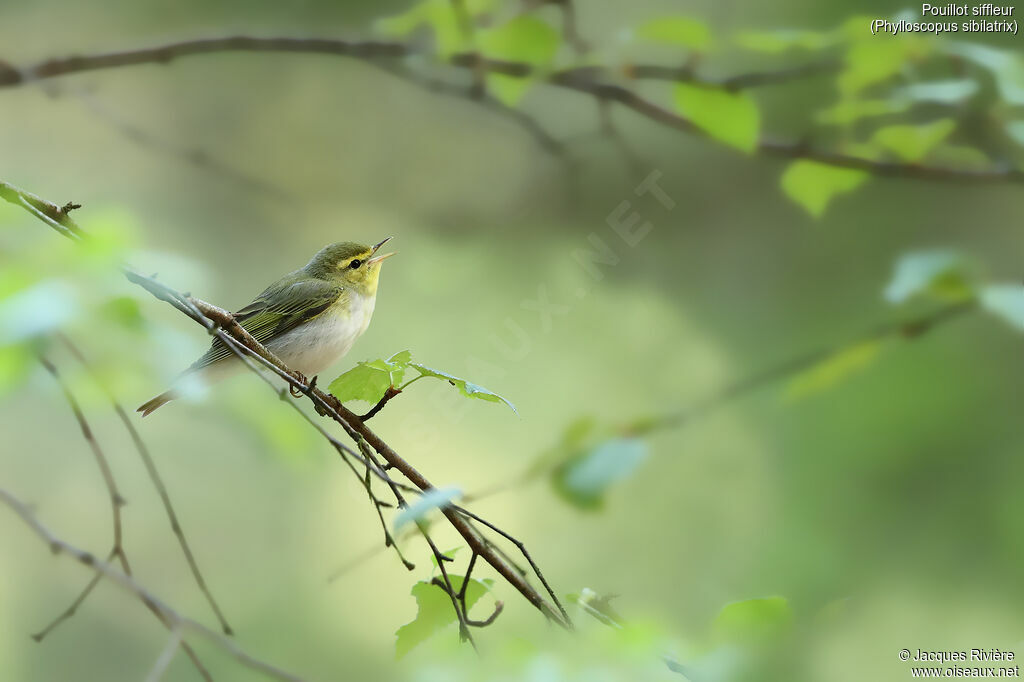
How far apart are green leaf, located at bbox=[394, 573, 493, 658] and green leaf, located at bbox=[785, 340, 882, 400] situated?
440 mm

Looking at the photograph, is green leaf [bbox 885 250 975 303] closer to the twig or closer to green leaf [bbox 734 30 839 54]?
green leaf [bbox 734 30 839 54]

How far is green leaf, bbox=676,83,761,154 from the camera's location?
3.67ft

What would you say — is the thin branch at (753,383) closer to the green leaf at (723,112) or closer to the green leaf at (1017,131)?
the green leaf at (723,112)

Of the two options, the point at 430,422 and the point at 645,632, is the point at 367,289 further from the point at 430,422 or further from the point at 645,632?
the point at 645,632

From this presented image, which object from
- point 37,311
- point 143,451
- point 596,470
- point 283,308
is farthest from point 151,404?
point 596,470

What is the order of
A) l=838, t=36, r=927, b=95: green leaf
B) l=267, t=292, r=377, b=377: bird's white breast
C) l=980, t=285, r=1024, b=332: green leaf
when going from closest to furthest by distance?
l=980, t=285, r=1024, b=332: green leaf
l=838, t=36, r=927, b=95: green leaf
l=267, t=292, r=377, b=377: bird's white breast

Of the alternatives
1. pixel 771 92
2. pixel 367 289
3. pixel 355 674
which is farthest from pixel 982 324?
pixel 355 674

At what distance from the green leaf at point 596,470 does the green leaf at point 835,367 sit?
8.2 inches

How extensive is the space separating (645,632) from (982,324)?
147 inches

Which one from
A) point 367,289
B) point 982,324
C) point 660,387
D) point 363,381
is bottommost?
point 363,381

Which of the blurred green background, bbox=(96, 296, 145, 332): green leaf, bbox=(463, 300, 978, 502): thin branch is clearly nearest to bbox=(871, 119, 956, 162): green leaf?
bbox=(463, 300, 978, 502): thin branch

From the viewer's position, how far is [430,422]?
2959 millimetres

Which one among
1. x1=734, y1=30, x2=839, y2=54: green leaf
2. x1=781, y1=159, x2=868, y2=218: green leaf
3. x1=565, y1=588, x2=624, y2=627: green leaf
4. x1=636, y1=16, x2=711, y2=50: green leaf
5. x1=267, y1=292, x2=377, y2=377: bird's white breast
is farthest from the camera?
x1=267, y1=292, x2=377, y2=377: bird's white breast

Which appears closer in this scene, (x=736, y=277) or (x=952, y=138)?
(x=952, y=138)
